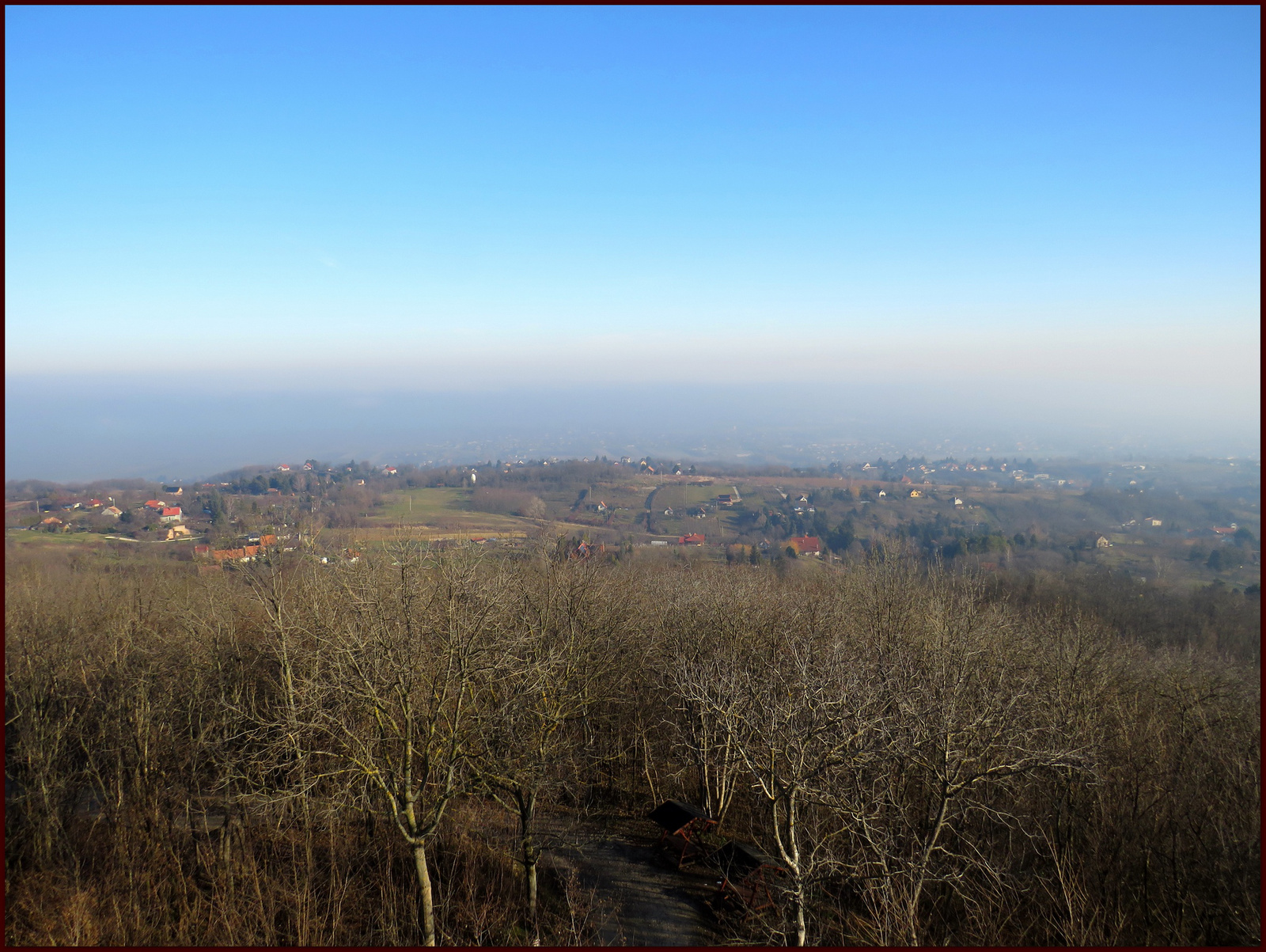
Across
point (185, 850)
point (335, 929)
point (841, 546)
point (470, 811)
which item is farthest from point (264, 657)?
point (841, 546)

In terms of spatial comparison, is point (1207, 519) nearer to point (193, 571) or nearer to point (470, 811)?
point (470, 811)

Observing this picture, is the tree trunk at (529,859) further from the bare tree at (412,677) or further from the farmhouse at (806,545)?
the farmhouse at (806,545)

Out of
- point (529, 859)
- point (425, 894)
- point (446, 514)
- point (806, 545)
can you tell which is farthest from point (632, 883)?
point (806, 545)

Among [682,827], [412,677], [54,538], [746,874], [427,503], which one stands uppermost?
[412,677]

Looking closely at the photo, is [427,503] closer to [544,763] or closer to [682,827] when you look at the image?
[682,827]

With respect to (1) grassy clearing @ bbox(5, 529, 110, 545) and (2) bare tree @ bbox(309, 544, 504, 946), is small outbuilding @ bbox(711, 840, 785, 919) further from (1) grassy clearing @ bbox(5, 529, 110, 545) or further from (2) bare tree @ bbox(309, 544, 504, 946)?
(1) grassy clearing @ bbox(5, 529, 110, 545)

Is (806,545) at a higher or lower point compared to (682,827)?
lower

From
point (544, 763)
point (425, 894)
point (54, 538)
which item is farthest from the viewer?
point (54, 538)
